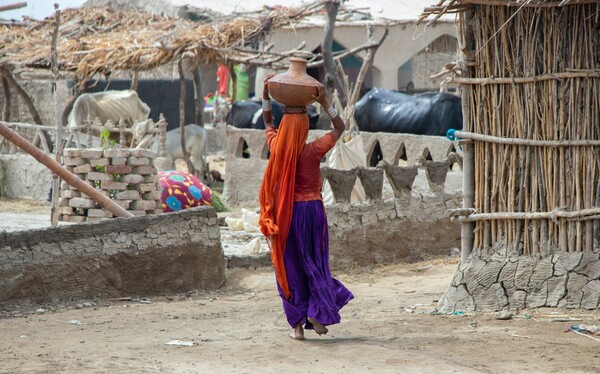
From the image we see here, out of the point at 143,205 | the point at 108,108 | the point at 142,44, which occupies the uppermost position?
the point at 142,44

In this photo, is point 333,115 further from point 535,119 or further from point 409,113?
point 409,113

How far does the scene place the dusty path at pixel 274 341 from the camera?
5.39m

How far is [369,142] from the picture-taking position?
47.1ft

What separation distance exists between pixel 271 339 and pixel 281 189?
36.8 inches

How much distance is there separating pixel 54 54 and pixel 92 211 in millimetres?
1714

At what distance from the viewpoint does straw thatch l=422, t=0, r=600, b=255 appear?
22.0ft

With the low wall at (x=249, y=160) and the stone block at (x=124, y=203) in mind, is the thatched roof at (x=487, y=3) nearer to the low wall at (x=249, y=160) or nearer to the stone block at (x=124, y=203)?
the stone block at (x=124, y=203)

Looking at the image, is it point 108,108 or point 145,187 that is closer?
point 145,187

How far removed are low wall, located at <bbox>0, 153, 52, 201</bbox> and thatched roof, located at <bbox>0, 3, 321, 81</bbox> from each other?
1610 mm

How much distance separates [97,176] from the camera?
408 inches

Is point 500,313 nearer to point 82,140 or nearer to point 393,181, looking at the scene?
A: point 393,181

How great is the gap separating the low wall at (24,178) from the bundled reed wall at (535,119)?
979 centimetres

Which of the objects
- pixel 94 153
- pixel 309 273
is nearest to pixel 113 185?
pixel 94 153

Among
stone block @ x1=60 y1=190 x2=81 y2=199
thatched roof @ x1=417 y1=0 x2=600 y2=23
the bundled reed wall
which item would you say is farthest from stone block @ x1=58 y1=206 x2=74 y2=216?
thatched roof @ x1=417 y1=0 x2=600 y2=23
